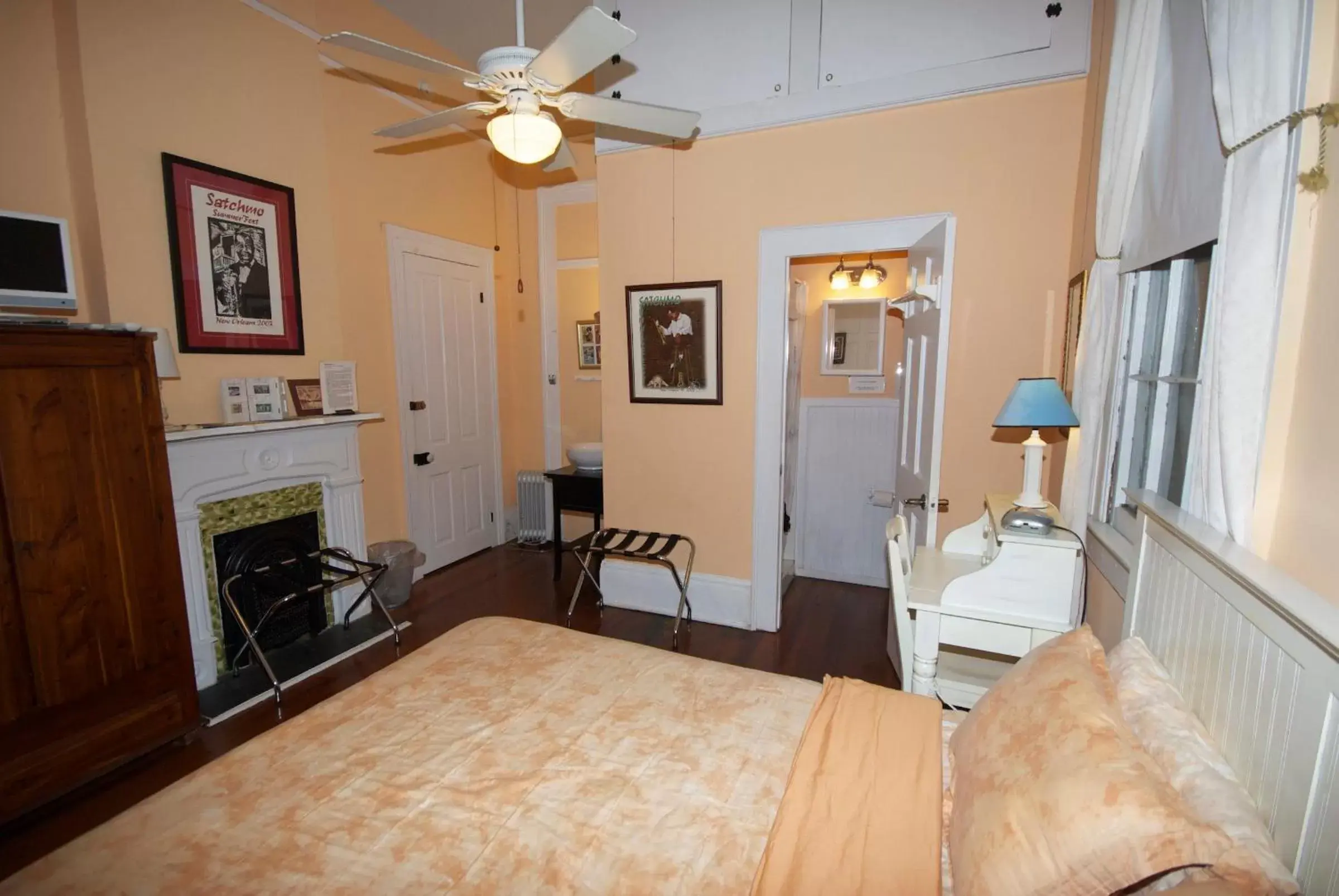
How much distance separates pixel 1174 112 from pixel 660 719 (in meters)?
2.07

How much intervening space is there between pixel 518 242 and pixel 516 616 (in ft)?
9.71

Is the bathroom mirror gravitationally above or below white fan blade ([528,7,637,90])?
below

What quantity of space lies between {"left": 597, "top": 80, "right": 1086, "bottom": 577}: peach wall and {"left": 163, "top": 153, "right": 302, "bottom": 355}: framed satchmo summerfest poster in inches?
65.9

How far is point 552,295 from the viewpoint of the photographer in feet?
15.2

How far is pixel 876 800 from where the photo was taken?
119 cm

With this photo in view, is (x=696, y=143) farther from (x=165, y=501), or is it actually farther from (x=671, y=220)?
(x=165, y=501)

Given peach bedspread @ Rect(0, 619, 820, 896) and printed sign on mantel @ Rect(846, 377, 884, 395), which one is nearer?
peach bedspread @ Rect(0, 619, 820, 896)

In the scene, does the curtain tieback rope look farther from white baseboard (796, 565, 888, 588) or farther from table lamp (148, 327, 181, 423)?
table lamp (148, 327, 181, 423)

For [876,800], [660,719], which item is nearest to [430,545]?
[660,719]

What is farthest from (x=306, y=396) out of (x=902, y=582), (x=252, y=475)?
(x=902, y=582)

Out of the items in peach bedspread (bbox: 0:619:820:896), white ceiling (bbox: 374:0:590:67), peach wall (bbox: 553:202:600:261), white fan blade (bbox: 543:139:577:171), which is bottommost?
peach bedspread (bbox: 0:619:820:896)

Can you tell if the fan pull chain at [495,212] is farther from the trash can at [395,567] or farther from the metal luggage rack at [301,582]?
the metal luggage rack at [301,582]

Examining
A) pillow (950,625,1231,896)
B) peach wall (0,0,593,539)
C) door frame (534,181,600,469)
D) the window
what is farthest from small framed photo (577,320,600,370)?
pillow (950,625,1231,896)

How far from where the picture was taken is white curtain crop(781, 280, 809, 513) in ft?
11.8
